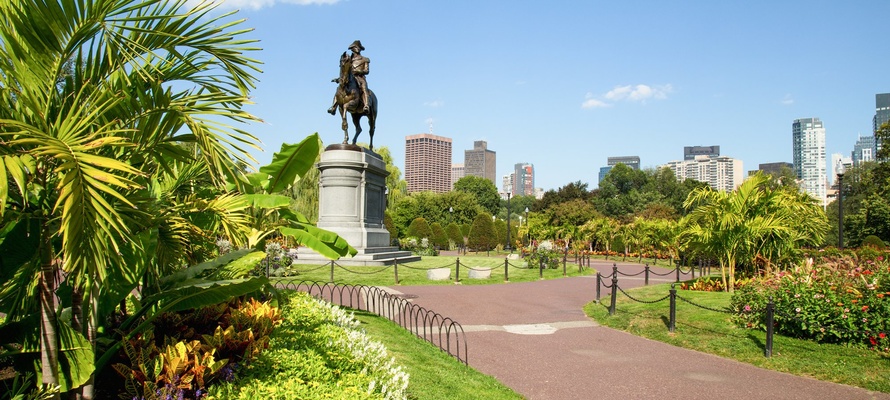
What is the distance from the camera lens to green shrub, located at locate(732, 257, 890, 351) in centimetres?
829

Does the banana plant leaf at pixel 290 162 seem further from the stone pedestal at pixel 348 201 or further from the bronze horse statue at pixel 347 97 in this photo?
the bronze horse statue at pixel 347 97

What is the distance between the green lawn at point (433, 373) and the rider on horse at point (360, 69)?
1443 centimetres

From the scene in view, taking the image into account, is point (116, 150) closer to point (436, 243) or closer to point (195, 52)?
point (195, 52)

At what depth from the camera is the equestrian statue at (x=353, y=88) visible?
21.5 m

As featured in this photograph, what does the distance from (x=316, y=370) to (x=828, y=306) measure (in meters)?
8.23

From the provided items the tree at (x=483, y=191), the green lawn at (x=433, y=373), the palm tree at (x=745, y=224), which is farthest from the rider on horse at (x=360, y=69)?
the tree at (x=483, y=191)

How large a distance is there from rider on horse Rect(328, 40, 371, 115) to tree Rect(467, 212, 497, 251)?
76.0ft

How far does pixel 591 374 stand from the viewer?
7637 millimetres

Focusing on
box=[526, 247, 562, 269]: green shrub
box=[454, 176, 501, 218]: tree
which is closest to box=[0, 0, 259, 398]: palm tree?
box=[526, 247, 562, 269]: green shrub

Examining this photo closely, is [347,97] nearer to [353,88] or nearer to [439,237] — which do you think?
[353,88]

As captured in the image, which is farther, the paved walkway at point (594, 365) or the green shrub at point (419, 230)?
the green shrub at point (419, 230)

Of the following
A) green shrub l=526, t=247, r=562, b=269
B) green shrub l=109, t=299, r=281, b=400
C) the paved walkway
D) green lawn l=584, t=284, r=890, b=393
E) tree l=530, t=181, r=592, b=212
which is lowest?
the paved walkway

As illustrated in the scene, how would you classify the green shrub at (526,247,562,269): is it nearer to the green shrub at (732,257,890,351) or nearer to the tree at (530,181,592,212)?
the green shrub at (732,257,890,351)

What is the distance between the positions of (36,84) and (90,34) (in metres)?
0.45
